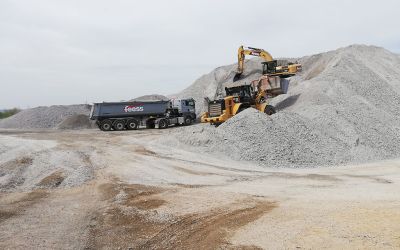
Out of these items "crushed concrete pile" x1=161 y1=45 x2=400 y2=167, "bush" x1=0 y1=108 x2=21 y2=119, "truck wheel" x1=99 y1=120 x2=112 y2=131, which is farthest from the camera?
"bush" x1=0 y1=108 x2=21 y2=119

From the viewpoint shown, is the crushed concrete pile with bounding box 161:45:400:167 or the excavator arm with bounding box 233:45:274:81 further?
the excavator arm with bounding box 233:45:274:81

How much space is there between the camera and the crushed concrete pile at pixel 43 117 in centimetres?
4819

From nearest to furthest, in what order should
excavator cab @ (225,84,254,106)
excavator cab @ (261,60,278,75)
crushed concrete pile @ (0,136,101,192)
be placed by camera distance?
crushed concrete pile @ (0,136,101,192) → excavator cab @ (225,84,254,106) → excavator cab @ (261,60,278,75)

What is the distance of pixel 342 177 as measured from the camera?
1577 cm

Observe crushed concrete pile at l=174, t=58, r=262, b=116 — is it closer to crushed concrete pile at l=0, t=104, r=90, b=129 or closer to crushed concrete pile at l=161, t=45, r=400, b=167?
crushed concrete pile at l=161, t=45, r=400, b=167

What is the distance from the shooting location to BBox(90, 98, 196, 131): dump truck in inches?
1377

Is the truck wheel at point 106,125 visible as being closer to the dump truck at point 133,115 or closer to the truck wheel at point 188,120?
the dump truck at point 133,115

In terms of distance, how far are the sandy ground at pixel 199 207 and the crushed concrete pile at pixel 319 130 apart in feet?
5.78

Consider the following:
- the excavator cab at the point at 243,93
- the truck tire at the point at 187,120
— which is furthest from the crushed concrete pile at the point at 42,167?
the truck tire at the point at 187,120

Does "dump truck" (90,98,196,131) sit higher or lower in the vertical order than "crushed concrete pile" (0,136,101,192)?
higher

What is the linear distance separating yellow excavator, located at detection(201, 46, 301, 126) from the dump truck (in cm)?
754

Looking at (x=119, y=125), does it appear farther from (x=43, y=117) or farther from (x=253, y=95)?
(x=43, y=117)

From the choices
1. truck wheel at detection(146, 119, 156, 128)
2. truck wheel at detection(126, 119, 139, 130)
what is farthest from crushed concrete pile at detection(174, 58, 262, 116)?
truck wheel at detection(126, 119, 139, 130)

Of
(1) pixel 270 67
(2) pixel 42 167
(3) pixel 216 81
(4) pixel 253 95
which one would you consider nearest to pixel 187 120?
(1) pixel 270 67
